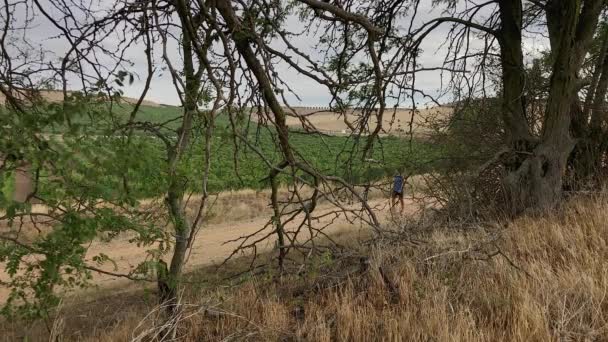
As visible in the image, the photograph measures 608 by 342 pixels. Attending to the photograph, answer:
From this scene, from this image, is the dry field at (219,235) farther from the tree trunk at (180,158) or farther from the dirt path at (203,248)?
the tree trunk at (180,158)

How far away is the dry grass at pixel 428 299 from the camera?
10.2 feet

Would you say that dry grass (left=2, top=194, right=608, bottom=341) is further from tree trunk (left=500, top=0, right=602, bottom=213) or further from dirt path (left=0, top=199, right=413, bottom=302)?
dirt path (left=0, top=199, right=413, bottom=302)

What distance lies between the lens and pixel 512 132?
820cm

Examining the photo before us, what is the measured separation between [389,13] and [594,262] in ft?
17.3

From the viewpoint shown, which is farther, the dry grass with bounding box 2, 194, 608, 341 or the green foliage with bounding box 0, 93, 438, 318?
the dry grass with bounding box 2, 194, 608, 341

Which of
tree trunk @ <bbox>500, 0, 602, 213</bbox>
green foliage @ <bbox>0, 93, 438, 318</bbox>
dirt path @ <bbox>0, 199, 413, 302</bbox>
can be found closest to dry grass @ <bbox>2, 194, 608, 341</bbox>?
green foliage @ <bbox>0, 93, 438, 318</bbox>

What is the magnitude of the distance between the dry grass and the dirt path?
265 inches

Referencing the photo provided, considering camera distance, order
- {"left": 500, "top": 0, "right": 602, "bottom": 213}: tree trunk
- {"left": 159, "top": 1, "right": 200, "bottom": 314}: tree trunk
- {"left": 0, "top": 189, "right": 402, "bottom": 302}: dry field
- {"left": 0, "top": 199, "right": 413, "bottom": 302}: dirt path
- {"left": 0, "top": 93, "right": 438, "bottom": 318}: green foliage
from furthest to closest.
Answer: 1. {"left": 0, "top": 189, "right": 402, "bottom": 302}: dry field
2. {"left": 0, "top": 199, "right": 413, "bottom": 302}: dirt path
3. {"left": 500, "top": 0, "right": 602, "bottom": 213}: tree trunk
4. {"left": 159, "top": 1, "right": 200, "bottom": 314}: tree trunk
5. {"left": 0, "top": 93, "right": 438, "bottom": 318}: green foliage

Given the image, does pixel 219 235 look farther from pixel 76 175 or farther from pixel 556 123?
pixel 76 175

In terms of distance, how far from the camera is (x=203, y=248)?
16.3 meters

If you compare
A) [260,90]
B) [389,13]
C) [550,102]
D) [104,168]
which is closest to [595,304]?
[260,90]

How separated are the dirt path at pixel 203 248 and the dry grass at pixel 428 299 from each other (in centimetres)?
673

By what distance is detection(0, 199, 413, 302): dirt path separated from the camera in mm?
12750

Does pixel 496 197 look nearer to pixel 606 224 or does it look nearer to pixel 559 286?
pixel 606 224
